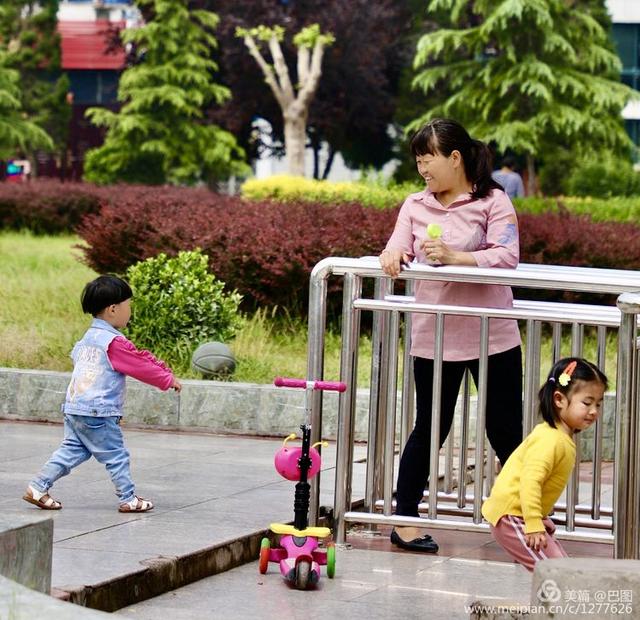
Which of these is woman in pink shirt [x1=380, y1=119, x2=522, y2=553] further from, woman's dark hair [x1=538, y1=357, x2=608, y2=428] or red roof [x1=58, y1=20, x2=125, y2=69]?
red roof [x1=58, y1=20, x2=125, y2=69]

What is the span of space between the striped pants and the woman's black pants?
0.93 m

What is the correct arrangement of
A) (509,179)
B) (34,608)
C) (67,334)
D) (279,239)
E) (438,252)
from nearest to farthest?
(34,608), (438,252), (67,334), (279,239), (509,179)

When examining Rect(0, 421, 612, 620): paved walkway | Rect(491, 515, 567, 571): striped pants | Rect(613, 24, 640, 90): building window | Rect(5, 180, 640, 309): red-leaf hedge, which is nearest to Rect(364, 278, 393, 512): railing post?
Rect(0, 421, 612, 620): paved walkway

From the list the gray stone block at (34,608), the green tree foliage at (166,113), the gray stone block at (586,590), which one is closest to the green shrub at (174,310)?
the gray stone block at (586,590)

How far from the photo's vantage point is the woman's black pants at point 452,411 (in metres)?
6.12

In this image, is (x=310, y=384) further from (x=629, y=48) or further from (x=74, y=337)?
(x=629, y=48)

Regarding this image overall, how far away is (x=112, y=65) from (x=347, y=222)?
2244 inches

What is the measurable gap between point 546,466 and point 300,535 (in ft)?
3.29

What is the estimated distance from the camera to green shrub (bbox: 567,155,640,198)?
34906 millimetres

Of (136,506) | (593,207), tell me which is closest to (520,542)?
(136,506)

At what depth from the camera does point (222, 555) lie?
5.70 meters

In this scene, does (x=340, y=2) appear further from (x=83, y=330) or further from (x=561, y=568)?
(x=561, y=568)

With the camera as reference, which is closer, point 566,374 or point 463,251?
point 566,374

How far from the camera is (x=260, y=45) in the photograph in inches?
1667
